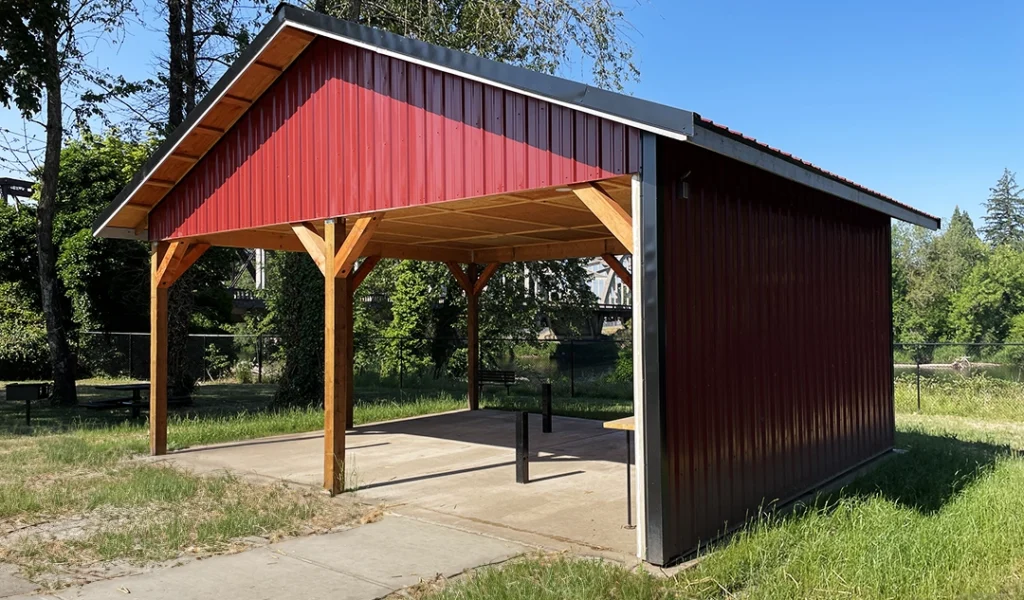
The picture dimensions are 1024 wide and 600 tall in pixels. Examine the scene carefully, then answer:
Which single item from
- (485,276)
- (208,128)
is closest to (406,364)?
(485,276)

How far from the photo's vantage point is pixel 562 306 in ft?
76.7

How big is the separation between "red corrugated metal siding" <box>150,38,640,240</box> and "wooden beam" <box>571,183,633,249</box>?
11 centimetres

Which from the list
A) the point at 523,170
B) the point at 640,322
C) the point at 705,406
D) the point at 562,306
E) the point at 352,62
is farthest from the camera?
the point at 562,306

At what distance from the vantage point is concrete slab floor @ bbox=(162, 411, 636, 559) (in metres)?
6.43

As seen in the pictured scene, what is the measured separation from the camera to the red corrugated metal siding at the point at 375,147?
19.5 ft

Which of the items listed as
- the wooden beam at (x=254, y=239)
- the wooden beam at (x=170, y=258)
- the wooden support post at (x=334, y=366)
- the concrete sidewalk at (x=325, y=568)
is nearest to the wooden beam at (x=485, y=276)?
the wooden beam at (x=254, y=239)

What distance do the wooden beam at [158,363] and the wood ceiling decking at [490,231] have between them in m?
0.84

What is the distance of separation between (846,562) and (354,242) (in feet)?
16.7

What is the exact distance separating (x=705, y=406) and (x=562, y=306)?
57.9 feet

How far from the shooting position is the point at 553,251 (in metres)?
13.0

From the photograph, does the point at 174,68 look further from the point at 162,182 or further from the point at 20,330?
the point at 20,330

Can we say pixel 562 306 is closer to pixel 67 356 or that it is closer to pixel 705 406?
pixel 67 356

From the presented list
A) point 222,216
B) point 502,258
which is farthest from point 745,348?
point 502,258

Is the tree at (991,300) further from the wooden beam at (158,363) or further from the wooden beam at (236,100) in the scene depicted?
the wooden beam at (236,100)
